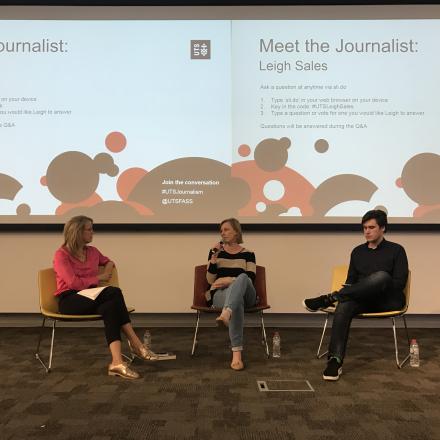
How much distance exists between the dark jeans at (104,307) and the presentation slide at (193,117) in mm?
1421

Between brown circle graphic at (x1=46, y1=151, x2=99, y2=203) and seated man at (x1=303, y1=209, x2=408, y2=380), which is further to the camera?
brown circle graphic at (x1=46, y1=151, x2=99, y2=203)

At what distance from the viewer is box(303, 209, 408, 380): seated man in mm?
3176

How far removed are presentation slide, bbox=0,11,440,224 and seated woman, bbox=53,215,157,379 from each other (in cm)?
118

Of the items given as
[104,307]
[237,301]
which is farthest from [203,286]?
[104,307]

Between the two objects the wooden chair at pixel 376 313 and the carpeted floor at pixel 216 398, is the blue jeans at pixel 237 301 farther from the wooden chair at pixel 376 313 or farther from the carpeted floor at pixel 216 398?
the wooden chair at pixel 376 313

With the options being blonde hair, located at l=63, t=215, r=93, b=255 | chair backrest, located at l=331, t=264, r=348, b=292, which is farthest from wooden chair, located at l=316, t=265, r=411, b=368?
blonde hair, located at l=63, t=215, r=93, b=255

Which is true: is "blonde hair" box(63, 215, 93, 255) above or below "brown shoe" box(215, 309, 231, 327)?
above

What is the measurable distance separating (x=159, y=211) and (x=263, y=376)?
6.76 ft

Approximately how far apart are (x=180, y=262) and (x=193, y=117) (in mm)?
1411

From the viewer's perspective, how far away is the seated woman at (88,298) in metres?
3.16

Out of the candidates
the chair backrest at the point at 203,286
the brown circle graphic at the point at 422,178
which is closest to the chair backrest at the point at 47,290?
the chair backrest at the point at 203,286

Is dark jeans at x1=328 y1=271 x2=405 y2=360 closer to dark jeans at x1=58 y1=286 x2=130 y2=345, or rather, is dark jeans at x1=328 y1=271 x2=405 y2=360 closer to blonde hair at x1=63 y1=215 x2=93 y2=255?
dark jeans at x1=58 y1=286 x2=130 y2=345

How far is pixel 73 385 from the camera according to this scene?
2.92m

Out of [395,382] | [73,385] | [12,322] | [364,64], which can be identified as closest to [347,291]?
[395,382]
